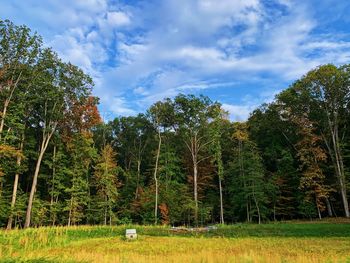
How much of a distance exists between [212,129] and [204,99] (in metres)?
3.82

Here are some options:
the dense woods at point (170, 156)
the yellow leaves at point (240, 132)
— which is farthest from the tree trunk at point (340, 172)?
the yellow leaves at point (240, 132)

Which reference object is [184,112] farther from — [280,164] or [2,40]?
[2,40]

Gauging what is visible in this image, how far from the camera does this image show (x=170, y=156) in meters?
43.2

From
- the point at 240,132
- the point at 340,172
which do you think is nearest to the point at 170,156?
the point at 240,132

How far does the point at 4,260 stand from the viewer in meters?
6.61

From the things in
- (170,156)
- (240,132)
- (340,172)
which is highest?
(240,132)

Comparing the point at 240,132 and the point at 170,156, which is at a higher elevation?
the point at 240,132

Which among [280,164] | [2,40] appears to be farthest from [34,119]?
[280,164]

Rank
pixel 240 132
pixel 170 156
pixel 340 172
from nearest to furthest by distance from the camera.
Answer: pixel 340 172 → pixel 240 132 → pixel 170 156

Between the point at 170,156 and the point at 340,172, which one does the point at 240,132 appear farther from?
the point at 340,172

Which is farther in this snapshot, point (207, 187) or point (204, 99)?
point (207, 187)

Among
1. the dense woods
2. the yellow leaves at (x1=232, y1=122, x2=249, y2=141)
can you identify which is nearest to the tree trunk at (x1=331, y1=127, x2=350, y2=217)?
the dense woods

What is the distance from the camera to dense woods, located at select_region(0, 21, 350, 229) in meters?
31.0

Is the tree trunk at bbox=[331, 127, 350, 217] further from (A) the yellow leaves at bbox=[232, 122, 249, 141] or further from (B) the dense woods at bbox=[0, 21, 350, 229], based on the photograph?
(A) the yellow leaves at bbox=[232, 122, 249, 141]
